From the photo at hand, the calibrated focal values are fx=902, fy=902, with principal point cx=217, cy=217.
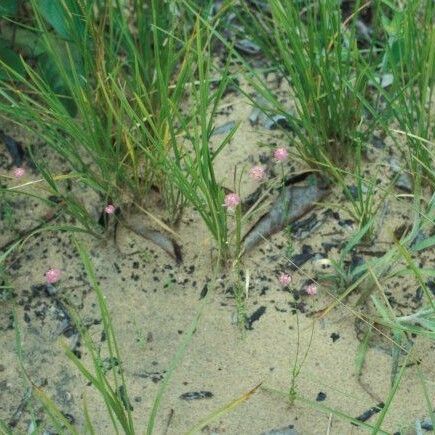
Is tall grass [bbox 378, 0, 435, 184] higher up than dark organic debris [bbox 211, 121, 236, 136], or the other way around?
tall grass [bbox 378, 0, 435, 184]

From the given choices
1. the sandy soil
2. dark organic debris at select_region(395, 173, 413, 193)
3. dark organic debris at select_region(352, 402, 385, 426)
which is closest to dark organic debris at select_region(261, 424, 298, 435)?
the sandy soil

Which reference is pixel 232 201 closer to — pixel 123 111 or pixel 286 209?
pixel 286 209

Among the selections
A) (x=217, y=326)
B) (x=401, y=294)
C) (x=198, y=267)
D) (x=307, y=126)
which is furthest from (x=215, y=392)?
(x=307, y=126)

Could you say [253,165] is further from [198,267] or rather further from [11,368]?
[11,368]

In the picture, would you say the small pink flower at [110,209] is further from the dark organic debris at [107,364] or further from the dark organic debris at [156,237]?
the dark organic debris at [107,364]

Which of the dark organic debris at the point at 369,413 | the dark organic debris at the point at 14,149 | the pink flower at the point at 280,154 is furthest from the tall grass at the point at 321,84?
the dark organic debris at the point at 14,149

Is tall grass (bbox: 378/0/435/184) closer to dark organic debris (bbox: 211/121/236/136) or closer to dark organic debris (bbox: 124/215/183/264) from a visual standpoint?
dark organic debris (bbox: 211/121/236/136)
